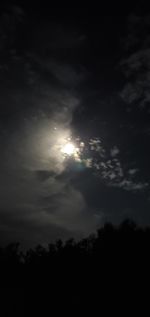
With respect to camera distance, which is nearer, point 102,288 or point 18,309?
point 102,288

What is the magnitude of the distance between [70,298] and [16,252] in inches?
1518

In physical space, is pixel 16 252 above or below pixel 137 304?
above

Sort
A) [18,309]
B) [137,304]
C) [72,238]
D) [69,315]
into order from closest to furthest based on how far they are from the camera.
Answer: [137,304] → [69,315] → [18,309] → [72,238]

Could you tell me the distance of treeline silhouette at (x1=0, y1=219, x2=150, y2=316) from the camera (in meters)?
31.5

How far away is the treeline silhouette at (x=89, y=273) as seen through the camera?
3145 centimetres

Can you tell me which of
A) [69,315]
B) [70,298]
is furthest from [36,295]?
[69,315]

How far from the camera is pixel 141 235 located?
4081cm

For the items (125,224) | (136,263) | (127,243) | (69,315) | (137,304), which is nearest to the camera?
(137,304)

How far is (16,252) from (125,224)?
1361 inches

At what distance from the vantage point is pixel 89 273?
37.1 meters

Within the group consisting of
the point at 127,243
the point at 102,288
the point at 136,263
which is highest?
the point at 127,243

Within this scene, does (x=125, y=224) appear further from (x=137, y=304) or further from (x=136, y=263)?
(x=137, y=304)

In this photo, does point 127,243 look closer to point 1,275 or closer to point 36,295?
point 36,295

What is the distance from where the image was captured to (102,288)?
107 feet
